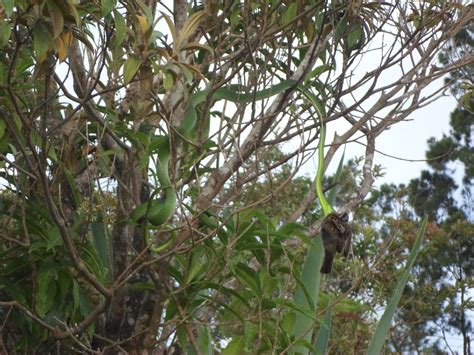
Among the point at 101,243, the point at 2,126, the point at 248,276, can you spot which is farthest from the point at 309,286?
the point at 2,126

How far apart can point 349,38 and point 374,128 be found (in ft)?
1.05

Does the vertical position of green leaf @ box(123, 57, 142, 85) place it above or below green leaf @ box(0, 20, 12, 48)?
above

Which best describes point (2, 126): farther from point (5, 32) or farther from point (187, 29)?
point (187, 29)

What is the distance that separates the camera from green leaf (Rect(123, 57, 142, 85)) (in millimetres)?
2297

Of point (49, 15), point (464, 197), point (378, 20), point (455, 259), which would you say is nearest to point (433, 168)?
point (464, 197)

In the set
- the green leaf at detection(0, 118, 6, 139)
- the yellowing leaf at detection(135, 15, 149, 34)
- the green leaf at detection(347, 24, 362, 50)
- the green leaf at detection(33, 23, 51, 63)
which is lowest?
the green leaf at detection(0, 118, 6, 139)

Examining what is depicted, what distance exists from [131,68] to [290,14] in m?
0.76

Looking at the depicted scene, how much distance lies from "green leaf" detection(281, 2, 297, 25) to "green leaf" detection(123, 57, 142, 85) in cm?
71

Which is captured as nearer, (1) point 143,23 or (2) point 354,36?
(1) point 143,23

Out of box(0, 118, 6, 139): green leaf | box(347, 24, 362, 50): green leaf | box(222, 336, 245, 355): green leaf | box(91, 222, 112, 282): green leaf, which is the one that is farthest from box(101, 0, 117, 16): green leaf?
box(347, 24, 362, 50): green leaf

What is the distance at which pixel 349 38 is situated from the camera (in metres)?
3.07

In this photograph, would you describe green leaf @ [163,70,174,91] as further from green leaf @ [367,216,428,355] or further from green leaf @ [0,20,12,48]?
green leaf @ [367,216,428,355]

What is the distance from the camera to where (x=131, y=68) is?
232 cm

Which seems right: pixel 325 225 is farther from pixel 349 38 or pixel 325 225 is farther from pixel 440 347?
pixel 440 347
